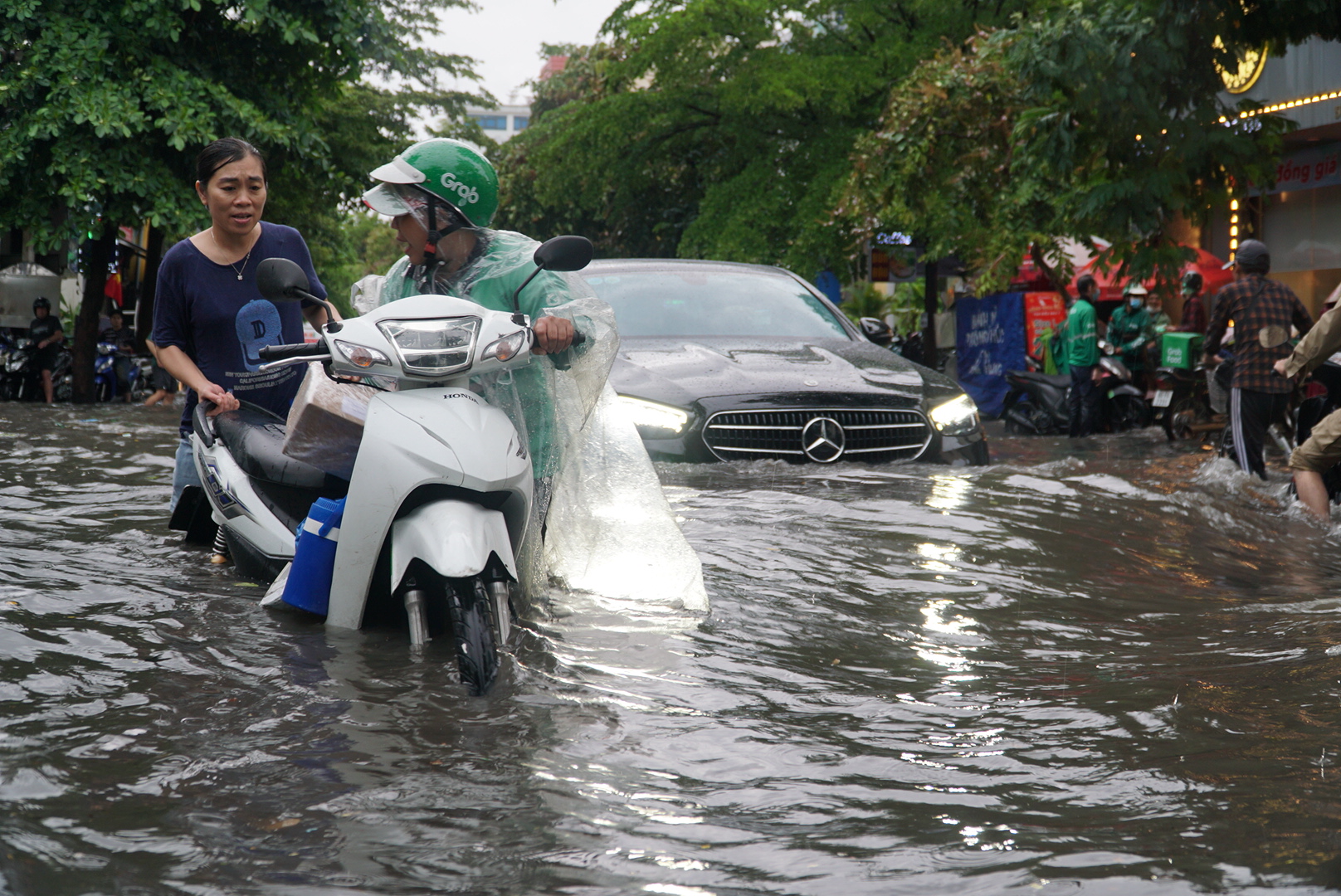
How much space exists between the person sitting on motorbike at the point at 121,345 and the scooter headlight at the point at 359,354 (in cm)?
2024

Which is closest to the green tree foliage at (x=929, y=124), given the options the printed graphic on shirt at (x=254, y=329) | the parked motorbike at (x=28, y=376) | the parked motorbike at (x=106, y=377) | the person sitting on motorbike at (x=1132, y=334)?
the person sitting on motorbike at (x=1132, y=334)

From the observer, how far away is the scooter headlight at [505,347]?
3965mm

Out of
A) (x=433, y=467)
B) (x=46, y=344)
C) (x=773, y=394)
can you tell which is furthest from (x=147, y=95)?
(x=433, y=467)

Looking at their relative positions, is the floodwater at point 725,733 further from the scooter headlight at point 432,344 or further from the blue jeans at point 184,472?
the scooter headlight at point 432,344

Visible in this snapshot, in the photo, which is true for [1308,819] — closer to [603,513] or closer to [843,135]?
[603,513]

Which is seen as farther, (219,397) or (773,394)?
(773,394)

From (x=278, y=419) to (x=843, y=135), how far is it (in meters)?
18.7

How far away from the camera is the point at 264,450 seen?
485 centimetres

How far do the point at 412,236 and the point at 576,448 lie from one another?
89cm

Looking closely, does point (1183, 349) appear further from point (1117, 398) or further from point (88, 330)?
point (88, 330)

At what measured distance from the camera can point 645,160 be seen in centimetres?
2592

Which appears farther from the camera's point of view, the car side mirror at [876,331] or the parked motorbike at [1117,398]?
the parked motorbike at [1117,398]

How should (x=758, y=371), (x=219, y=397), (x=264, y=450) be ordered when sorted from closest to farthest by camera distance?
(x=264, y=450) < (x=219, y=397) < (x=758, y=371)

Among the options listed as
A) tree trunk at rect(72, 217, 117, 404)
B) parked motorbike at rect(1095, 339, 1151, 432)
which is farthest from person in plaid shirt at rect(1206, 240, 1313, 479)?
tree trunk at rect(72, 217, 117, 404)
